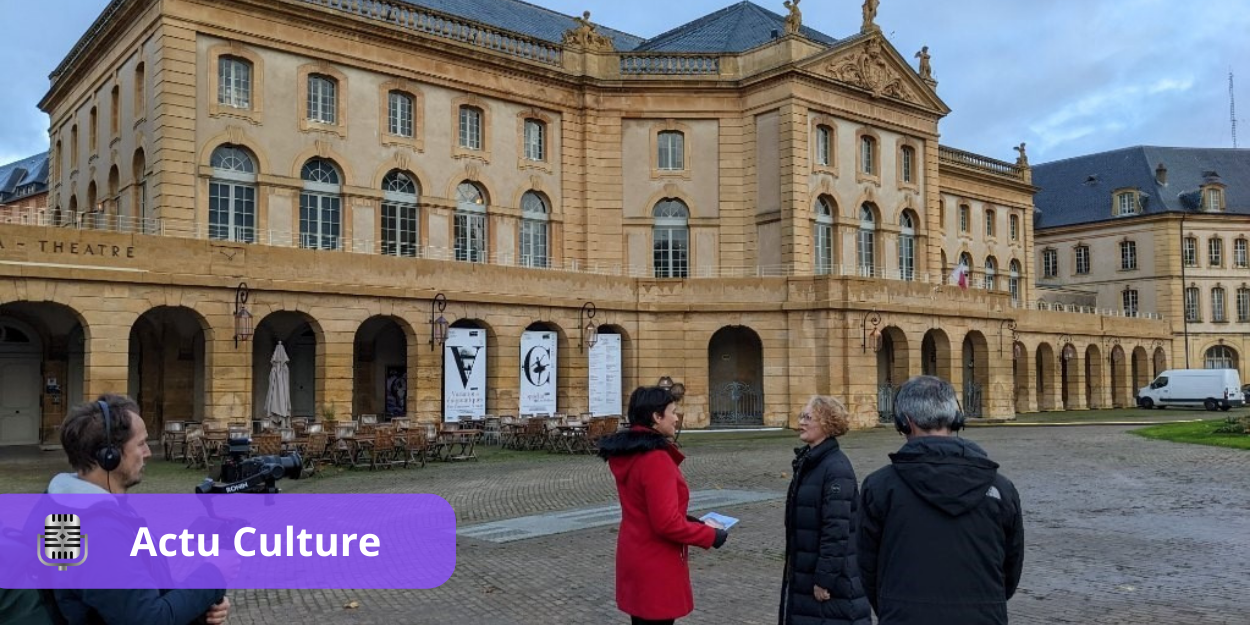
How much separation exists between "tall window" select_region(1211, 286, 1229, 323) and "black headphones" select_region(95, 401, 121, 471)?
68229 millimetres

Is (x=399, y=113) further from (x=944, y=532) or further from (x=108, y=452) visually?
(x=944, y=532)

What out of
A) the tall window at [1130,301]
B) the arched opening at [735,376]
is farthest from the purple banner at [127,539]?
the tall window at [1130,301]

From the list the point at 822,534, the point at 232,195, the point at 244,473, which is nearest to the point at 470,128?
the point at 232,195

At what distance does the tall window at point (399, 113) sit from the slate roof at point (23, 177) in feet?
144

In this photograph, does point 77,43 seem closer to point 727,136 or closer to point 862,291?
point 727,136

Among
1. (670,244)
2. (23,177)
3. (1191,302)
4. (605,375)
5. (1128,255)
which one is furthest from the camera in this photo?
(23,177)

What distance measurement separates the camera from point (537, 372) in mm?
30875

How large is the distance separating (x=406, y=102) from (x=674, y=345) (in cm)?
1214

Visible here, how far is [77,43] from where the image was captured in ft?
110

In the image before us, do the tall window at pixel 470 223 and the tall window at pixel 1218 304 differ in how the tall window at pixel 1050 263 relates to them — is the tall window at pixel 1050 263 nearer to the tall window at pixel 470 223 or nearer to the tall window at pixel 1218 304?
→ the tall window at pixel 1218 304

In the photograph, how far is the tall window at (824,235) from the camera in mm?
36562

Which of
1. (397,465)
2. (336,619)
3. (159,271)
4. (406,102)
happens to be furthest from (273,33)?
(336,619)

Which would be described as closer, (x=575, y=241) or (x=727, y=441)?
(x=727, y=441)

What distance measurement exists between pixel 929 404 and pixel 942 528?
1.66 feet
